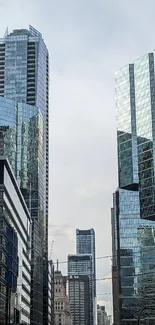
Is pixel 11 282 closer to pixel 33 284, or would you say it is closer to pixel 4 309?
pixel 4 309

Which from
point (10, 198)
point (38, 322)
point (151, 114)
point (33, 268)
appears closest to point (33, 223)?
point (33, 268)

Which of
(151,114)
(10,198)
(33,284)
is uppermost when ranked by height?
(151,114)

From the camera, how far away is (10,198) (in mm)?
120250

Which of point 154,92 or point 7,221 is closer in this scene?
point 7,221

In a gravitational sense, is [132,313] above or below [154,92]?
below

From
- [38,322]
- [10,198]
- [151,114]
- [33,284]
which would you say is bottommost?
[38,322]

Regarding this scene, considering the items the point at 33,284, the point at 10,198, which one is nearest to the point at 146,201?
the point at 33,284

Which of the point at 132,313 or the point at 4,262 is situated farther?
the point at 132,313

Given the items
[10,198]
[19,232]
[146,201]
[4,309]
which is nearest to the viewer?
[4,309]

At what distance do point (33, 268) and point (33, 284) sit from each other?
5.24 metres

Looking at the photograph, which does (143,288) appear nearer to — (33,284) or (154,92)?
(33,284)

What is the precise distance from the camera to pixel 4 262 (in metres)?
110

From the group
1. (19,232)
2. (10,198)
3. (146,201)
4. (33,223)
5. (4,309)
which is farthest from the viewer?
(33,223)

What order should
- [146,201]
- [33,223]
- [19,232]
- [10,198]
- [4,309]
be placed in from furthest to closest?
1. [33,223]
2. [146,201]
3. [19,232]
4. [10,198]
5. [4,309]
